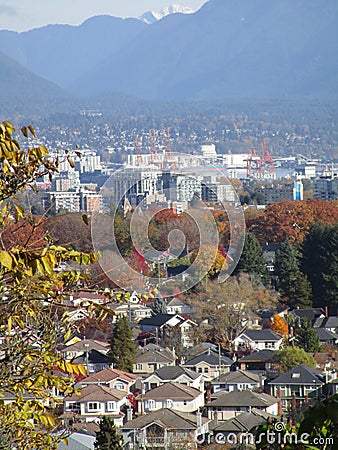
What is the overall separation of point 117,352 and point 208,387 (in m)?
0.96

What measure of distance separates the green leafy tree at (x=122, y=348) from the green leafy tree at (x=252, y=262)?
10.1ft

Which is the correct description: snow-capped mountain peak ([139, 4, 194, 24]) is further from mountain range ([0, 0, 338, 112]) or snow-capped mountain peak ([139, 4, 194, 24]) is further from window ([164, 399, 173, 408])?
window ([164, 399, 173, 408])

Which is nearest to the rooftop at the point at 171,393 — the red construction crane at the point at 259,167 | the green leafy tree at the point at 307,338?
the green leafy tree at the point at 307,338

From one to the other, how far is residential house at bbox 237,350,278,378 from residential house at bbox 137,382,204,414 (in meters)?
1.11

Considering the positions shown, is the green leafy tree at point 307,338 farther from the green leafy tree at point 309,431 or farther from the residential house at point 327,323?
the green leafy tree at point 309,431

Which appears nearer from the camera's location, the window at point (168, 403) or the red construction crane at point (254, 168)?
the window at point (168, 403)

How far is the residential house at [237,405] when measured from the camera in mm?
7316

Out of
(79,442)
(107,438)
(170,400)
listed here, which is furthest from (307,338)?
→ (107,438)

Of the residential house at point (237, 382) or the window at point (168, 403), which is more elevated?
the window at point (168, 403)

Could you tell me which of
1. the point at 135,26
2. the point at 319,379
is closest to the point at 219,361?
the point at 319,379

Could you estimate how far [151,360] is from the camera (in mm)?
8859

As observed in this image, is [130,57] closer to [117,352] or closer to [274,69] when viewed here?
[274,69]

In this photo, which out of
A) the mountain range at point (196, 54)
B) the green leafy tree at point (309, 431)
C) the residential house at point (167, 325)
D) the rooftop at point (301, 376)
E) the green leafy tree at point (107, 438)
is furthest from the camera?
the mountain range at point (196, 54)

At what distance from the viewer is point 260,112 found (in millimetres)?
82812
